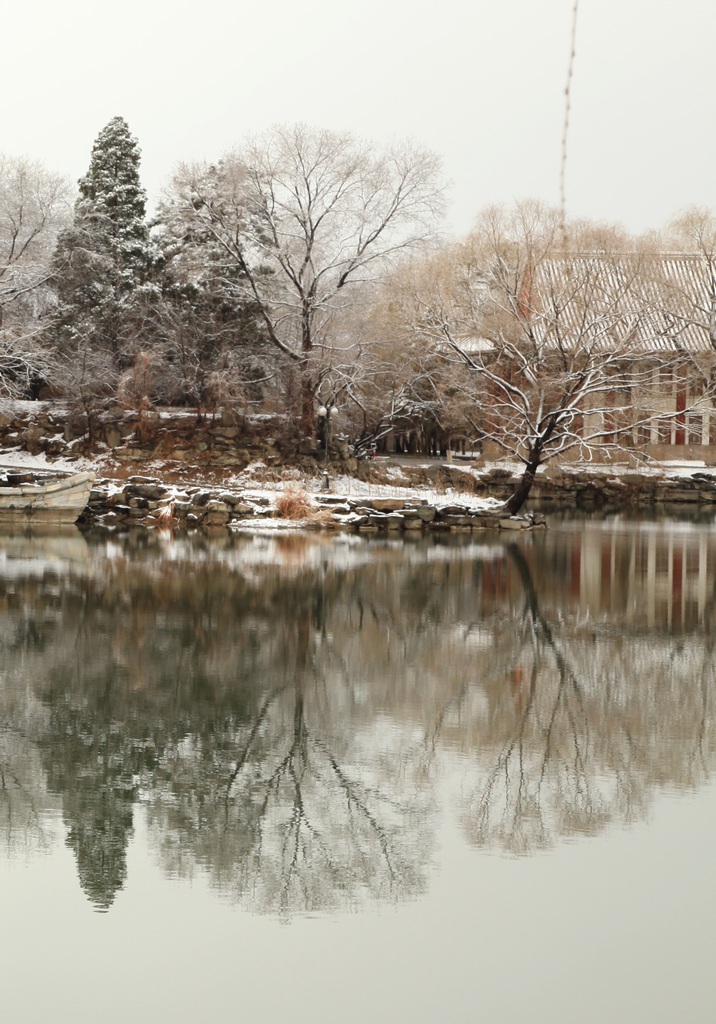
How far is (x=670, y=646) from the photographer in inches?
530

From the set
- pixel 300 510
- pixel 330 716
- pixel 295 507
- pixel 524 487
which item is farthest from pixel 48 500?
pixel 330 716

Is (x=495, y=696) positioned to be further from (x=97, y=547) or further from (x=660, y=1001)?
(x=97, y=547)

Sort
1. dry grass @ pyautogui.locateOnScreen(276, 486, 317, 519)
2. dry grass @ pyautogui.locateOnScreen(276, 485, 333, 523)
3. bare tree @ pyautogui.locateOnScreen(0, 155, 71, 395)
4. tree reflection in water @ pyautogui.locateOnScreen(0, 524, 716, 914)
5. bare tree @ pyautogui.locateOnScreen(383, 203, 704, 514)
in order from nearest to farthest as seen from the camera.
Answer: tree reflection in water @ pyautogui.locateOnScreen(0, 524, 716, 914), dry grass @ pyautogui.locateOnScreen(276, 485, 333, 523), dry grass @ pyautogui.locateOnScreen(276, 486, 317, 519), bare tree @ pyautogui.locateOnScreen(383, 203, 704, 514), bare tree @ pyautogui.locateOnScreen(0, 155, 71, 395)

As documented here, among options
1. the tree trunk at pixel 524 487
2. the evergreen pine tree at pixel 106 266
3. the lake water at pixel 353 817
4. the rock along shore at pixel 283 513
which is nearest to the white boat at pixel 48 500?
the rock along shore at pixel 283 513

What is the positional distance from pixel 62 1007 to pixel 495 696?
618 centimetres

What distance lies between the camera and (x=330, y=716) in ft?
32.3

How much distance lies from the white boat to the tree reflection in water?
987 centimetres

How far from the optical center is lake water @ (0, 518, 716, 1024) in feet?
17.3

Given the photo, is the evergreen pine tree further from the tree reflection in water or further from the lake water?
the lake water

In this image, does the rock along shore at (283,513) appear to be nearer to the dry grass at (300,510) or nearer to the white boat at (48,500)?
the dry grass at (300,510)

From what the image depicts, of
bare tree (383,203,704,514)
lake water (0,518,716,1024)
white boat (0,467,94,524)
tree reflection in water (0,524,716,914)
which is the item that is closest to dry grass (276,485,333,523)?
white boat (0,467,94,524)

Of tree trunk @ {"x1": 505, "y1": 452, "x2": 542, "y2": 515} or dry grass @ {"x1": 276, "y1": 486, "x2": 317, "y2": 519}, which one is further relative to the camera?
tree trunk @ {"x1": 505, "y1": 452, "x2": 542, "y2": 515}

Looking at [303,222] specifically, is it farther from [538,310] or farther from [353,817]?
[353,817]

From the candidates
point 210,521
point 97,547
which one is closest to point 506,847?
point 97,547
